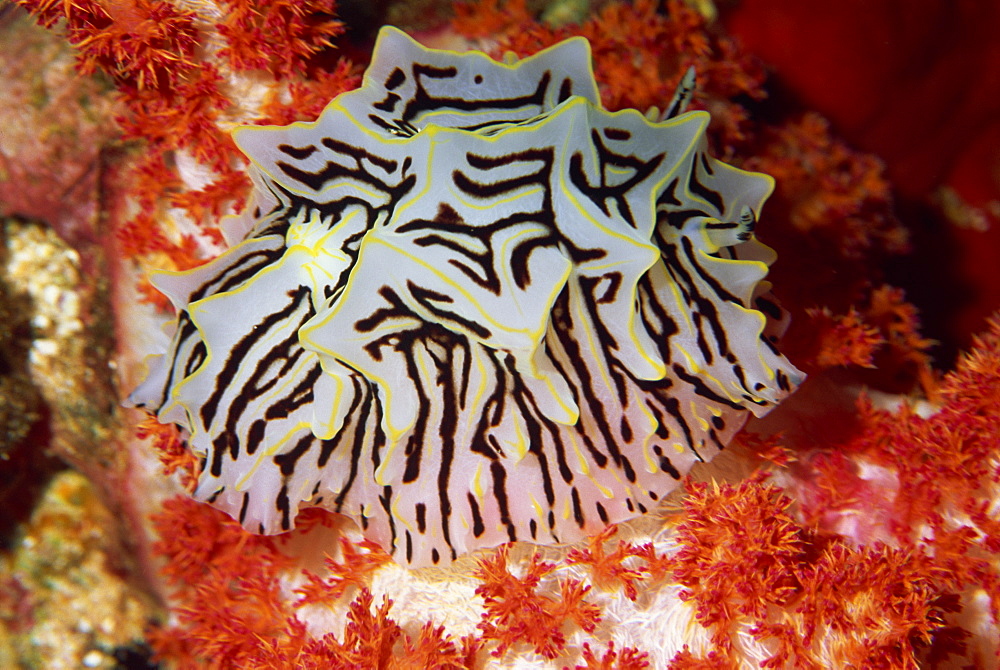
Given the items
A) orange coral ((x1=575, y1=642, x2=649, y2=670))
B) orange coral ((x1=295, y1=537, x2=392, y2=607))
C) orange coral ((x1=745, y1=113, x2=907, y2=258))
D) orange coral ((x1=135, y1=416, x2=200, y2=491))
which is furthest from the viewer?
orange coral ((x1=745, y1=113, x2=907, y2=258))

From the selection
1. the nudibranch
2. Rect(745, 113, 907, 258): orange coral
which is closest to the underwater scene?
the nudibranch

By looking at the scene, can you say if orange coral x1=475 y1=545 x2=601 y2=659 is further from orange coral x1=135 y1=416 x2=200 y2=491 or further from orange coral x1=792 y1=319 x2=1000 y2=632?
orange coral x1=135 y1=416 x2=200 y2=491

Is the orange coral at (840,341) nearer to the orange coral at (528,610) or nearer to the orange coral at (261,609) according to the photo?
the orange coral at (528,610)

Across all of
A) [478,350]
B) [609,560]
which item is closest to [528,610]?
[609,560]

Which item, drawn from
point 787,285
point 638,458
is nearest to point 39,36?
point 638,458

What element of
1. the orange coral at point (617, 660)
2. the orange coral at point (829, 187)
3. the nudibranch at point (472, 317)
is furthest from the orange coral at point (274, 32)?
the orange coral at point (617, 660)
